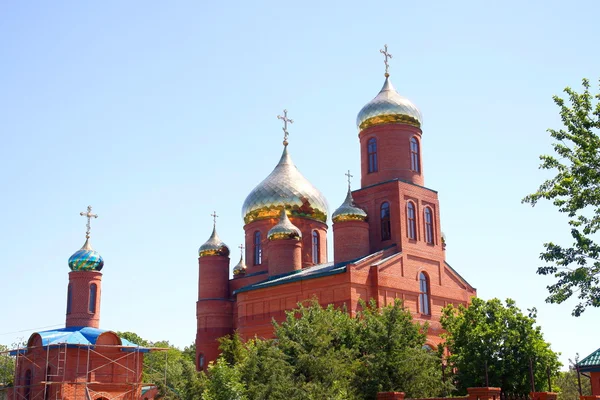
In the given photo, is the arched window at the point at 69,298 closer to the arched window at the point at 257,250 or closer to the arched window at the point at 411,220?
the arched window at the point at 257,250

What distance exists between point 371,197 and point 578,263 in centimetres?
1686

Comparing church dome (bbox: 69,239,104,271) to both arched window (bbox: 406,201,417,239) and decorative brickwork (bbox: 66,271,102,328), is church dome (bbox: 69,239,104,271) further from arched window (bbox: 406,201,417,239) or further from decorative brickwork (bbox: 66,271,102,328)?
arched window (bbox: 406,201,417,239)

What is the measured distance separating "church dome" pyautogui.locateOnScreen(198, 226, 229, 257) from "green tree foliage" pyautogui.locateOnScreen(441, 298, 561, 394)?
1599cm

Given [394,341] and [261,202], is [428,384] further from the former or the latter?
[261,202]

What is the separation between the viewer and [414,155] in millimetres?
32406

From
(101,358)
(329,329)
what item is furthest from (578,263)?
(101,358)

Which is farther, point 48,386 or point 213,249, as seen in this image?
point 213,249

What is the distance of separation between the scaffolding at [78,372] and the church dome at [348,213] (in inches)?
397

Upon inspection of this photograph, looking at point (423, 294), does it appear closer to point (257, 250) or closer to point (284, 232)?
point (284, 232)

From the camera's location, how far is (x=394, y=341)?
2008 centimetres

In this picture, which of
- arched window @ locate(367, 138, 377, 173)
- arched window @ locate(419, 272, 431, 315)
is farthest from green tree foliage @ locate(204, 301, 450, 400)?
arched window @ locate(367, 138, 377, 173)

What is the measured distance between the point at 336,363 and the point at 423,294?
40.0 ft

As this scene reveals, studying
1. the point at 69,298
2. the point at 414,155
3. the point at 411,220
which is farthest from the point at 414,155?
the point at 69,298

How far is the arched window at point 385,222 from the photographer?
30750 mm
